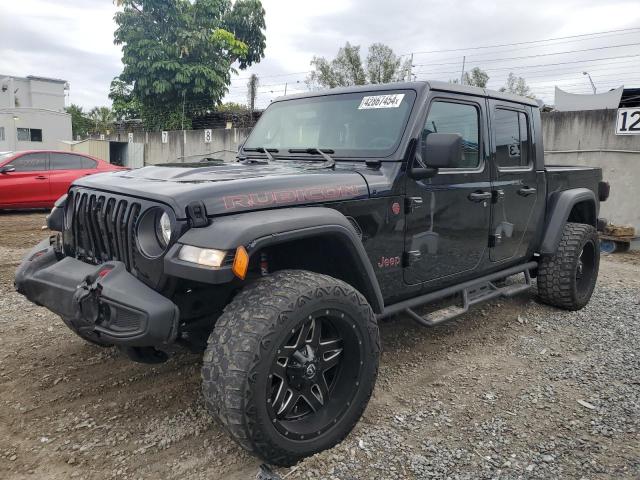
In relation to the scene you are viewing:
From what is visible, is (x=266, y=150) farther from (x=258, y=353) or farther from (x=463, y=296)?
(x=258, y=353)

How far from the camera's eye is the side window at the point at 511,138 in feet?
13.2

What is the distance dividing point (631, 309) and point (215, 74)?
60.7ft

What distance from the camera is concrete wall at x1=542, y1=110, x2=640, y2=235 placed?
27.5 ft

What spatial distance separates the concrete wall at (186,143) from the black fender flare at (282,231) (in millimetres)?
12862

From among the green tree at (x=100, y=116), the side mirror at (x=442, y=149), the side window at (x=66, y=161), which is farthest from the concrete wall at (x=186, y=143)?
the green tree at (x=100, y=116)

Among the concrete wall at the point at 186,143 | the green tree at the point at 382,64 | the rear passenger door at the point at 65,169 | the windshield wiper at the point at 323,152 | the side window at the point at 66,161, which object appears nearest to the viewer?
the windshield wiper at the point at 323,152

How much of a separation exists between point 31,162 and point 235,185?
918 cm

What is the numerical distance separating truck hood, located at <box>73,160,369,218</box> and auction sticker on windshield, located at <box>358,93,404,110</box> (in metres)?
0.48

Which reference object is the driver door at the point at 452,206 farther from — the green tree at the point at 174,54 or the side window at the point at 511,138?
the green tree at the point at 174,54

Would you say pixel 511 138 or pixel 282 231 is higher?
pixel 511 138

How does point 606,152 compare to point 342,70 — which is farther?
point 342,70

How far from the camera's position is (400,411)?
2961mm

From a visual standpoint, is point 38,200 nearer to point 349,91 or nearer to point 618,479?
point 349,91

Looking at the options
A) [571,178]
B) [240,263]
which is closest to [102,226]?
[240,263]
